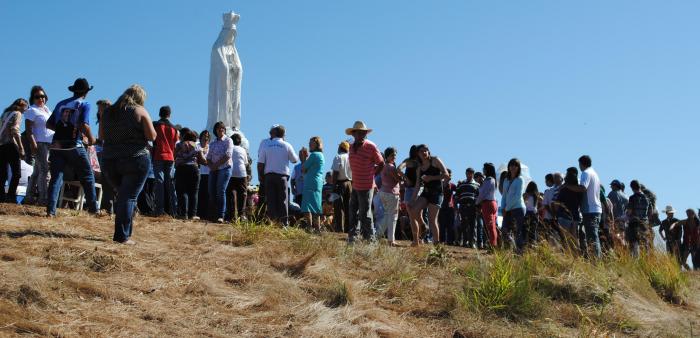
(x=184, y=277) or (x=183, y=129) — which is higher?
(x=183, y=129)

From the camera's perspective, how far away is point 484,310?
7711 mm

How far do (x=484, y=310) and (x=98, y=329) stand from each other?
3.63 m

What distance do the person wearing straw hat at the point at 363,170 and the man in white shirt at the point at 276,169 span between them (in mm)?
1260

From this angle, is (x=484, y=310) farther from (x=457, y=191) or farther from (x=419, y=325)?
(x=457, y=191)

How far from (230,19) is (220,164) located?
12257mm

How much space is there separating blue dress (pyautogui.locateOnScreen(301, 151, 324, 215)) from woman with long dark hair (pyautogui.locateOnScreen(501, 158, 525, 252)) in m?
2.70

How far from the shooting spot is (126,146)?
7.83 metres

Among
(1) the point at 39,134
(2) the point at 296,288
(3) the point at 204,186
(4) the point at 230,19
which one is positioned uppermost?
(4) the point at 230,19

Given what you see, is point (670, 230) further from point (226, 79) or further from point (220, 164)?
point (226, 79)

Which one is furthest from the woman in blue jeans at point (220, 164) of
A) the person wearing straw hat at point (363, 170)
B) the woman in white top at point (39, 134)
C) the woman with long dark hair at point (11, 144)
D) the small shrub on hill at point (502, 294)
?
the small shrub on hill at point (502, 294)

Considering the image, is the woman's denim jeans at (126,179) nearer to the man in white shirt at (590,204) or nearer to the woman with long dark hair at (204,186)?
the woman with long dark hair at (204,186)

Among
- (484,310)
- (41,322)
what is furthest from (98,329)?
(484,310)

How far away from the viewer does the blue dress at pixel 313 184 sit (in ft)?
38.4

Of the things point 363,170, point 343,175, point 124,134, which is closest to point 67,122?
point 124,134
